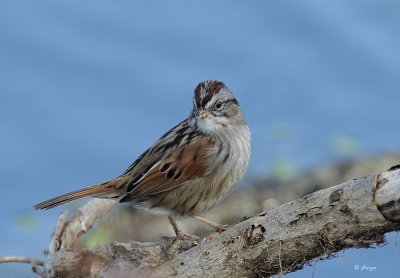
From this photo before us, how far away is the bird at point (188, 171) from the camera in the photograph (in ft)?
20.1

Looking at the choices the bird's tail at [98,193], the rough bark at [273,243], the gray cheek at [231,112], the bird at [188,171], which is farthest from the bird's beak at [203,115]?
the rough bark at [273,243]

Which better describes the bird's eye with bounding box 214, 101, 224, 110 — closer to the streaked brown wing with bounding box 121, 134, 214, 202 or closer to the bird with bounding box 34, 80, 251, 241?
the bird with bounding box 34, 80, 251, 241

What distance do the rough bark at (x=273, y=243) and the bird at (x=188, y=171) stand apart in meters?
0.58

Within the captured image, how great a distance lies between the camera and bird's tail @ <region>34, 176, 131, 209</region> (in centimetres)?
614

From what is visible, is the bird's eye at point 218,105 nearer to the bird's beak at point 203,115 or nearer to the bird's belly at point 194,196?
the bird's beak at point 203,115

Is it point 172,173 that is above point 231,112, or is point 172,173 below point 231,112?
below

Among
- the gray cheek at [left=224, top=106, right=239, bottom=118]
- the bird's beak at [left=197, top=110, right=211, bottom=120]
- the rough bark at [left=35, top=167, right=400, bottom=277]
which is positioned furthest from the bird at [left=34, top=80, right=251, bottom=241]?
the rough bark at [left=35, top=167, right=400, bottom=277]

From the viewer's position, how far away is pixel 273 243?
468 cm

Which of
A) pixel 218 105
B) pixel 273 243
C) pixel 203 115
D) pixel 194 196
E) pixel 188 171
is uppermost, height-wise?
pixel 218 105

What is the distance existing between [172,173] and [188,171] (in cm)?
11

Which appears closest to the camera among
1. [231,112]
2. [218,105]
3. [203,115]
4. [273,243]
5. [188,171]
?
[273,243]

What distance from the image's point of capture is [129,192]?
614 cm

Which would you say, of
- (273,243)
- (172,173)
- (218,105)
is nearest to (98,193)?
(172,173)

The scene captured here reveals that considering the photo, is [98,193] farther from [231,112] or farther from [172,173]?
[231,112]
